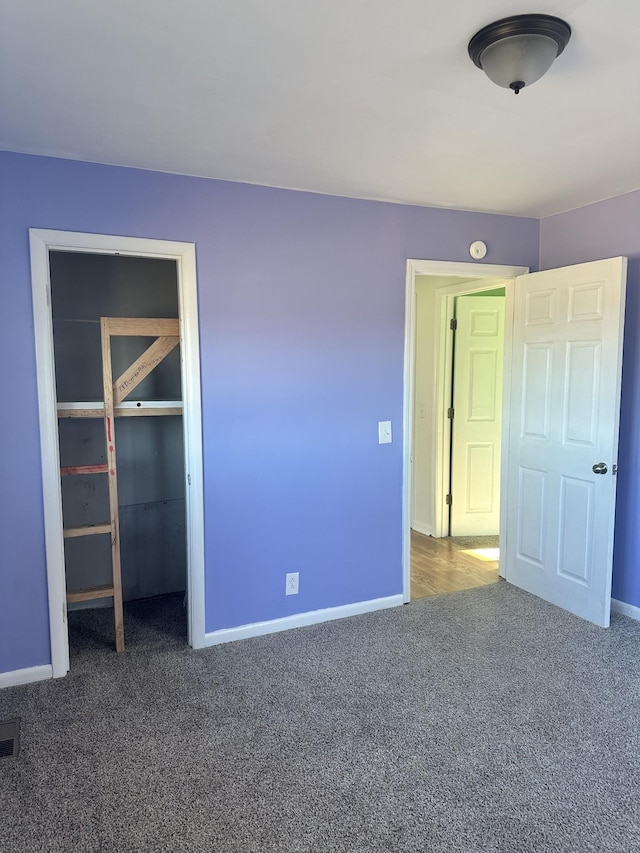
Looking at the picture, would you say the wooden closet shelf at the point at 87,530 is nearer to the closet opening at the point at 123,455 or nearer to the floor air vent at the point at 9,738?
the closet opening at the point at 123,455

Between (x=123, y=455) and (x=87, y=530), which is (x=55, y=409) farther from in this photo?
(x=123, y=455)

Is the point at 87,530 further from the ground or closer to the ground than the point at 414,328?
closer to the ground

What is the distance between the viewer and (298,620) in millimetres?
3244

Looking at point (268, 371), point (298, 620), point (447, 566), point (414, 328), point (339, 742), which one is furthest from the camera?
point (447, 566)

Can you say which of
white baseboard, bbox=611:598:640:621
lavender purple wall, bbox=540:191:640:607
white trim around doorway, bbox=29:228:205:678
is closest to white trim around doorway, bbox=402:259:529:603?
lavender purple wall, bbox=540:191:640:607

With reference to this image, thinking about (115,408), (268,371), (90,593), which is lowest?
(90,593)

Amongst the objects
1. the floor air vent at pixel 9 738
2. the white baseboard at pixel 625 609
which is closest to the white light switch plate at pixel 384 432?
the white baseboard at pixel 625 609

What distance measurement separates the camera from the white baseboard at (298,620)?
3.06 m

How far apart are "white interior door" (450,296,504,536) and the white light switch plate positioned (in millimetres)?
1564

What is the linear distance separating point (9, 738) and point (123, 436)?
1824 mm

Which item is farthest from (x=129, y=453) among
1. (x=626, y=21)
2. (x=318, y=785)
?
(x=626, y=21)

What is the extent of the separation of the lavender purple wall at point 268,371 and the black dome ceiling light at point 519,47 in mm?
1540

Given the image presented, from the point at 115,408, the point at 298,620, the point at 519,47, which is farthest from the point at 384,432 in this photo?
the point at 519,47

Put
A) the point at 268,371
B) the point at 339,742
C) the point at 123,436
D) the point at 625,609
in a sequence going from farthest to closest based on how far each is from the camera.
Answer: the point at 123,436 → the point at 625,609 → the point at 268,371 → the point at 339,742
